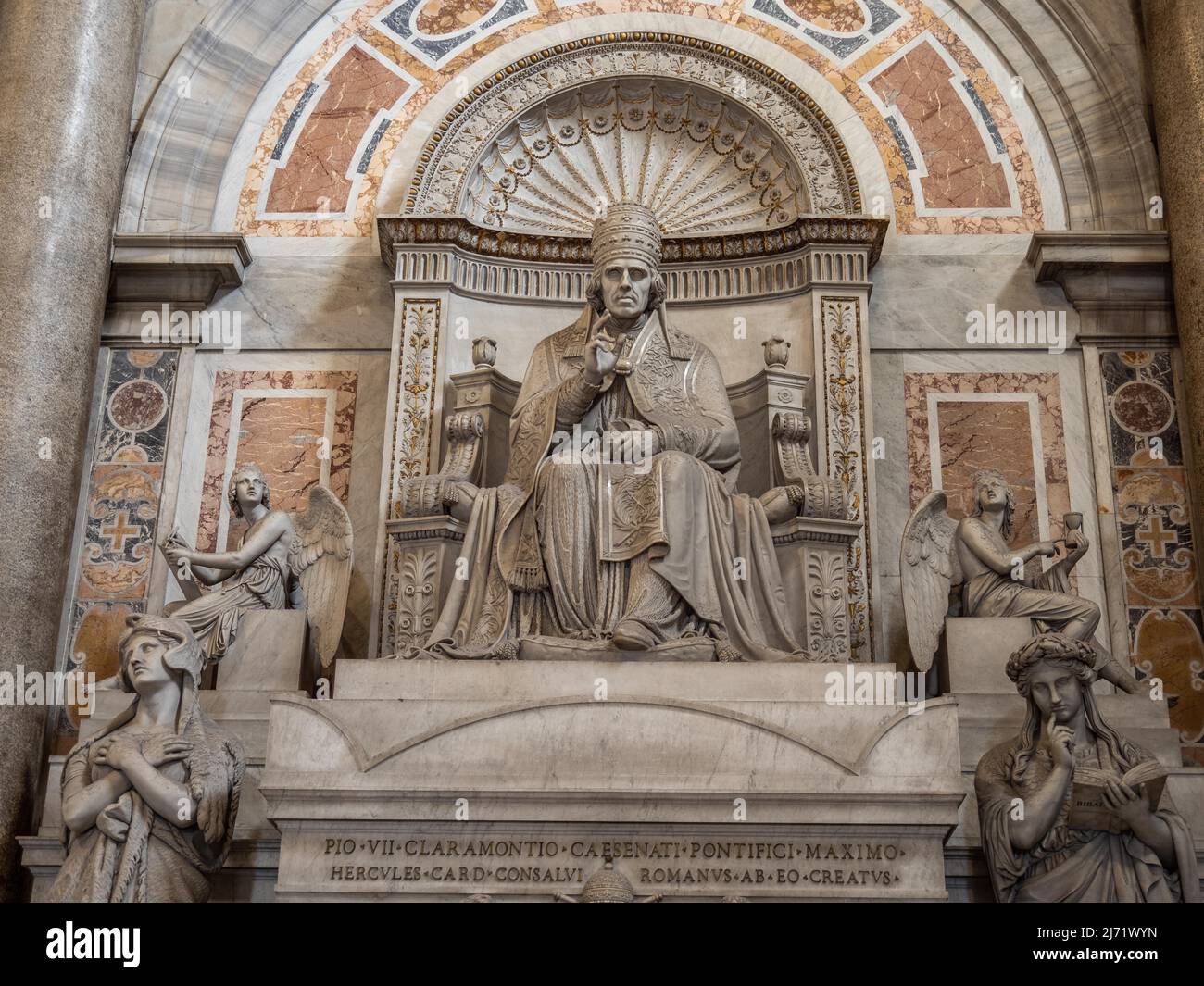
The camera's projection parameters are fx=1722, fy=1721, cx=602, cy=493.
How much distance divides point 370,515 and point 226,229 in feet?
7.53

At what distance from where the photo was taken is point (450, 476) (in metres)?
9.73

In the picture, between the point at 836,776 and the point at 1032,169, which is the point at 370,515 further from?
the point at 1032,169

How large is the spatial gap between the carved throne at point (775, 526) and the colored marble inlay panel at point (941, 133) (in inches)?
73.8

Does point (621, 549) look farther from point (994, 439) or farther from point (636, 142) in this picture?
point (636, 142)

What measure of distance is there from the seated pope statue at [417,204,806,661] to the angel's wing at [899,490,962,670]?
0.72 m

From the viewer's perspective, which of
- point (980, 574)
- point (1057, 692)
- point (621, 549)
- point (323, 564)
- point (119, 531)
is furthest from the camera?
point (119, 531)

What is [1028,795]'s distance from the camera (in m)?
7.30

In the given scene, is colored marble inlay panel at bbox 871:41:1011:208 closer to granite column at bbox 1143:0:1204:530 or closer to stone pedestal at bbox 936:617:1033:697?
granite column at bbox 1143:0:1204:530

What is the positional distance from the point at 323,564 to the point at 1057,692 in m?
4.15

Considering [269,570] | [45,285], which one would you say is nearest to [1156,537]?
[269,570]

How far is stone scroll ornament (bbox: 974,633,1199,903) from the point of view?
716cm

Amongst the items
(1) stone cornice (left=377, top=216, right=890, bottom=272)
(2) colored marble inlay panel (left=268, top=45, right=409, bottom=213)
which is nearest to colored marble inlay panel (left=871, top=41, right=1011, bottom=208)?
(1) stone cornice (left=377, top=216, right=890, bottom=272)

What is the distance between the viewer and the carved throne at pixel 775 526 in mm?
9352
